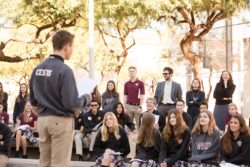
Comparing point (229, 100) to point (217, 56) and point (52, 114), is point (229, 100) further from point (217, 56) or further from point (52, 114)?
point (217, 56)

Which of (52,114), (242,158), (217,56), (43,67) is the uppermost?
(217,56)

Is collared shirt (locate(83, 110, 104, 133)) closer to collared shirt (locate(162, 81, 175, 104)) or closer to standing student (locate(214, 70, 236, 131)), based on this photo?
collared shirt (locate(162, 81, 175, 104))

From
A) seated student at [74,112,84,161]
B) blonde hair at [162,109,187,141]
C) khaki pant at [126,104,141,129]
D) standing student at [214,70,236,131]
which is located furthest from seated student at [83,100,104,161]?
standing student at [214,70,236,131]

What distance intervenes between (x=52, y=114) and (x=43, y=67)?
0.48 m

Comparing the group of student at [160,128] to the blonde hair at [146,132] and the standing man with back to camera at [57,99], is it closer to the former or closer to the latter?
the blonde hair at [146,132]

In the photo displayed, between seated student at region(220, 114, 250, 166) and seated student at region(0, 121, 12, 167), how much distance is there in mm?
4399

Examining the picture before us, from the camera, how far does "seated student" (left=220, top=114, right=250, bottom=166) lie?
8.81 m

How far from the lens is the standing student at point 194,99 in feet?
39.5

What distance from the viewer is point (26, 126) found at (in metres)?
11.9

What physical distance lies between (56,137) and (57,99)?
38cm

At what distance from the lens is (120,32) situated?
22.6 metres

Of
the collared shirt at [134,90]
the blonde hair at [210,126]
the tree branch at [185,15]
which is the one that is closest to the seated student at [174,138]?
the blonde hair at [210,126]

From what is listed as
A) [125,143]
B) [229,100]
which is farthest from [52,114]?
[229,100]

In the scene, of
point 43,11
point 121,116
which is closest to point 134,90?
point 121,116
